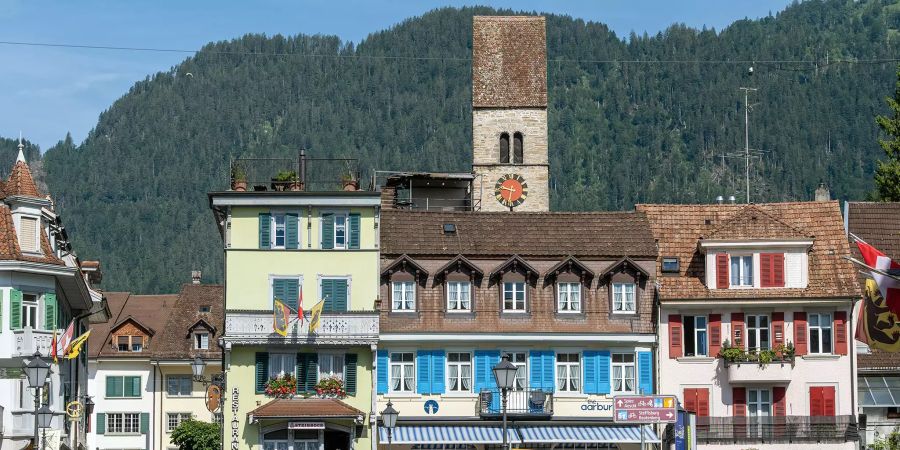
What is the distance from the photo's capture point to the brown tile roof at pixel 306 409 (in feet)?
250

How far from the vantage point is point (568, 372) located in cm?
7956

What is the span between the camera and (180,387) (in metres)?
122

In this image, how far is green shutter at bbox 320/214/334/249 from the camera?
260 ft

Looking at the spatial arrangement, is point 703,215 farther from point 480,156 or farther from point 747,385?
point 480,156

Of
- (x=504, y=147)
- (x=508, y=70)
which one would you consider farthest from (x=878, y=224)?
(x=508, y=70)

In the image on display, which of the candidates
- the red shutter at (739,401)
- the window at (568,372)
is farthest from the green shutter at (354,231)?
the red shutter at (739,401)

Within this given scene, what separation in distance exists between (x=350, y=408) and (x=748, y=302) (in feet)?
59.2

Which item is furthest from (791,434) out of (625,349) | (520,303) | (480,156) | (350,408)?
(480,156)

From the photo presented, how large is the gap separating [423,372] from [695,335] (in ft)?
39.9

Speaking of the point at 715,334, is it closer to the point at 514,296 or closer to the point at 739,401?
the point at 739,401

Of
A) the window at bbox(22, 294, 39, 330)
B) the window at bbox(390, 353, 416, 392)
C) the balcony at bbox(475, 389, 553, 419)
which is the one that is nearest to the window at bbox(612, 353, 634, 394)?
the balcony at bbox(475, 389, 553, 419)

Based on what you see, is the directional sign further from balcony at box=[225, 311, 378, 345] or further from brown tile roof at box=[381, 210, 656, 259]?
brown tile roof at box=[381, 210, 656, 259]

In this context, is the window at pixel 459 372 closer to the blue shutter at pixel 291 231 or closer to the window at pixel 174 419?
the blue shutter at pixel 291 231

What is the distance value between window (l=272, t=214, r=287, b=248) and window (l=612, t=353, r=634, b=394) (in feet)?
50.9
